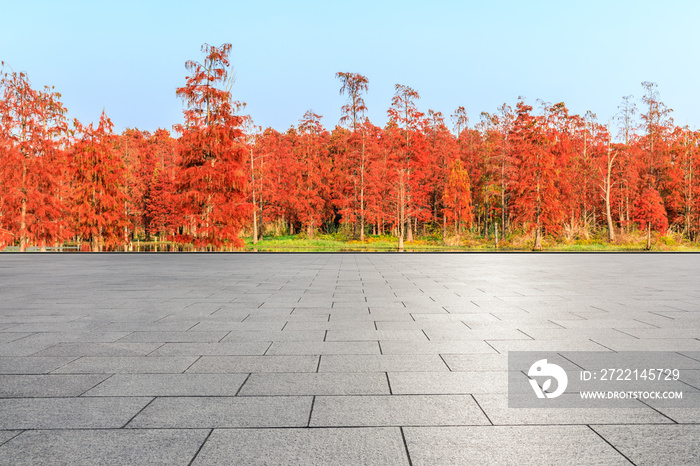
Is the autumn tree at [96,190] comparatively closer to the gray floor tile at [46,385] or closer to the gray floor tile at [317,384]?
the gray floor tile at [46,385]

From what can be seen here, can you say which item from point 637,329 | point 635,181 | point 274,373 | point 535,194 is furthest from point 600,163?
point 274,373

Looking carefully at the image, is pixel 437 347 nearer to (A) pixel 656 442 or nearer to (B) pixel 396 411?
(B) pixel 396 411

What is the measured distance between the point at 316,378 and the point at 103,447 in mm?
1757

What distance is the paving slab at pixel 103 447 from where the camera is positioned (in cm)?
254

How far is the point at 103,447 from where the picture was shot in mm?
2703

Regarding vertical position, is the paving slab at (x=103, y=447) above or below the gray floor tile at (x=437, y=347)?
above

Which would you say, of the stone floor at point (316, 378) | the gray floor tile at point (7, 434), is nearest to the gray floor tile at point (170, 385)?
the stone floor at point (316, 378)

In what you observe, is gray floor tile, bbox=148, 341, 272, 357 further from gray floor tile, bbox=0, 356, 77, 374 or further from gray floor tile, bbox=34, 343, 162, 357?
gray floor tile, bbox=0, 356, 77, 374

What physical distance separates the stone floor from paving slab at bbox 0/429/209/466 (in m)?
0.01

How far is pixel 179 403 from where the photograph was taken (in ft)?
11.2

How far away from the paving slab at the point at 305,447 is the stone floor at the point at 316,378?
12 millimetres

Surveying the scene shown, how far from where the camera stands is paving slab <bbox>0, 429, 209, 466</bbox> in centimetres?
254

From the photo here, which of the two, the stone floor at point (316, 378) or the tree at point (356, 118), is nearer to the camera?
the stone floor at point (316, 378)

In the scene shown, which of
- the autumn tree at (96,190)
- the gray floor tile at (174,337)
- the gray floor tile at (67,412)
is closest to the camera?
the gray floor tile at (67,412)
